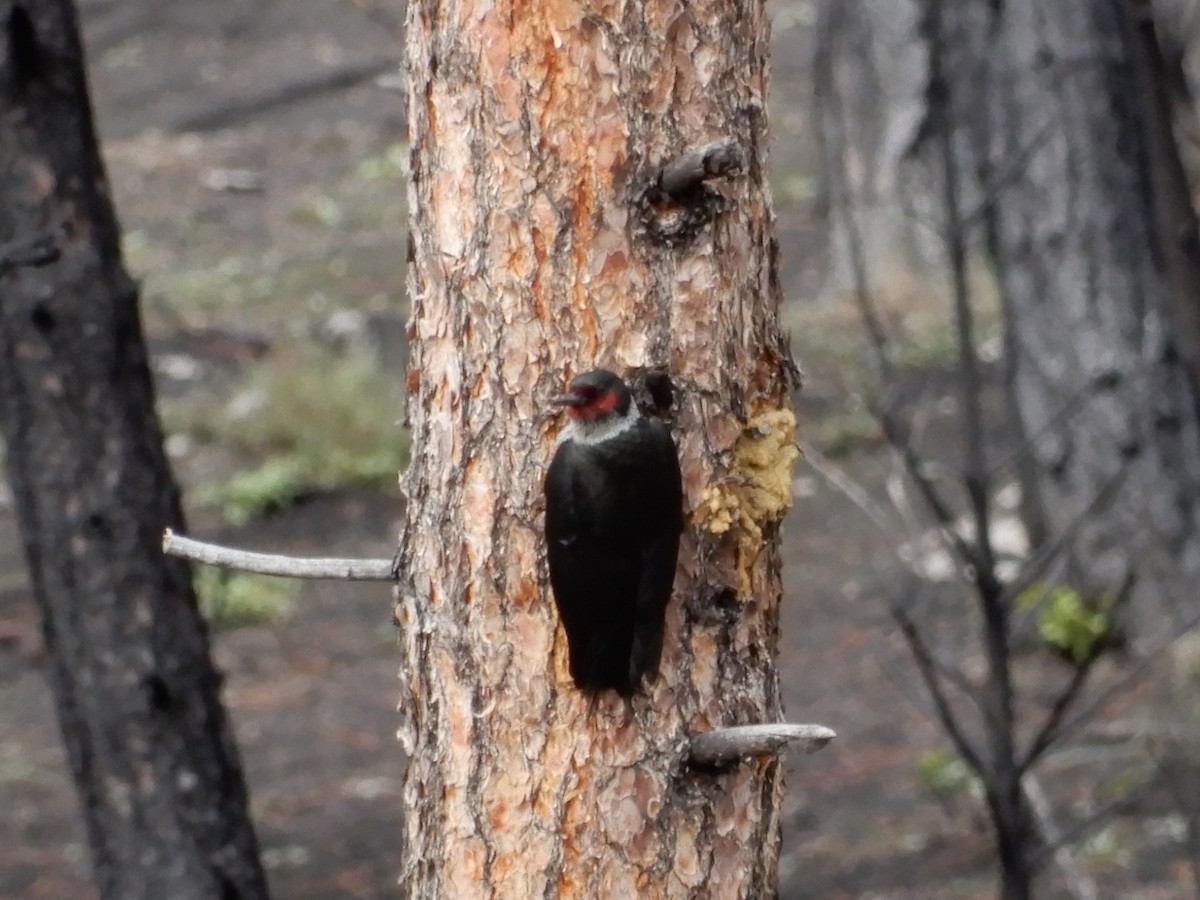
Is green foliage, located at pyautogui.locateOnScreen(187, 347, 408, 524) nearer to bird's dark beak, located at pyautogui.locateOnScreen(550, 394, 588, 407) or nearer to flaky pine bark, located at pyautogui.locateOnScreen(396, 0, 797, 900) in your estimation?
flaky pine bark, located at pyautogui.locateOnScreen(396, 0, 797, 900)

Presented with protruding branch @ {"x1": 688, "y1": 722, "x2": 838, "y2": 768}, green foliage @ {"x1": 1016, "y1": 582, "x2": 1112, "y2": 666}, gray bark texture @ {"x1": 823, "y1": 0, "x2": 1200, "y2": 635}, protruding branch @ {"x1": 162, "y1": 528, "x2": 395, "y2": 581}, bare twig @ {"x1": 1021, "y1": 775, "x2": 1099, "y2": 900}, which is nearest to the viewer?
protruding branch @ {"x1": 688, "y1": 722, "x2": 838, "y2": 768}

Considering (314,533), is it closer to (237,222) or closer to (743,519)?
(237,222)

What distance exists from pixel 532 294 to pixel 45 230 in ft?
7.81

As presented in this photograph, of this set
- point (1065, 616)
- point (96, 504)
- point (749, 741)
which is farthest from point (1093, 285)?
point (749, 741)

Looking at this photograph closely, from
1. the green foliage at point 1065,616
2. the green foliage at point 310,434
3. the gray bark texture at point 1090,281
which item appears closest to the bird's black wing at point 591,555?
the gray bark texture at point 1090,281

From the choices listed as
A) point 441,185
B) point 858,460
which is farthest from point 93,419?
point 858,460

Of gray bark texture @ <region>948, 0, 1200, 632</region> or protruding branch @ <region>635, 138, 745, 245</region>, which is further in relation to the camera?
gray bark texture @ <region>948, 0, 1200, 632</region>

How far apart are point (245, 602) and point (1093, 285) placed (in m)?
5.29

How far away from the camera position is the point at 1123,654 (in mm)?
7992

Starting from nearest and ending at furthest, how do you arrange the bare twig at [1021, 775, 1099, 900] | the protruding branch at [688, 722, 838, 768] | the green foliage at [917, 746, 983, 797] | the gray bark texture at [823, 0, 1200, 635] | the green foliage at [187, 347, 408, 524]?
the protruding branch at [688, 722, 838, 768], the bare twig at [1021, 775, 1099, 900], the gray bark texture at [823, 0, 1200, 635], the green foliage at [917, 746, 983, 797], the green foliage at [187, 347, 408, 524]

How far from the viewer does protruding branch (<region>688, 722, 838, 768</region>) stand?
2520mm

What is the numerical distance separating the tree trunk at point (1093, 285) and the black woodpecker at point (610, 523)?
402 centimetres

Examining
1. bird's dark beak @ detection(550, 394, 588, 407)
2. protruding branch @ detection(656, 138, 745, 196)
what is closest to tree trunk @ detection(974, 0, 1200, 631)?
protruding branch @ detection(656, 138, 745, 196)

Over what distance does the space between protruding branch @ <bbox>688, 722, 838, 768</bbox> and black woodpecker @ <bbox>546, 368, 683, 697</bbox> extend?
178mm
